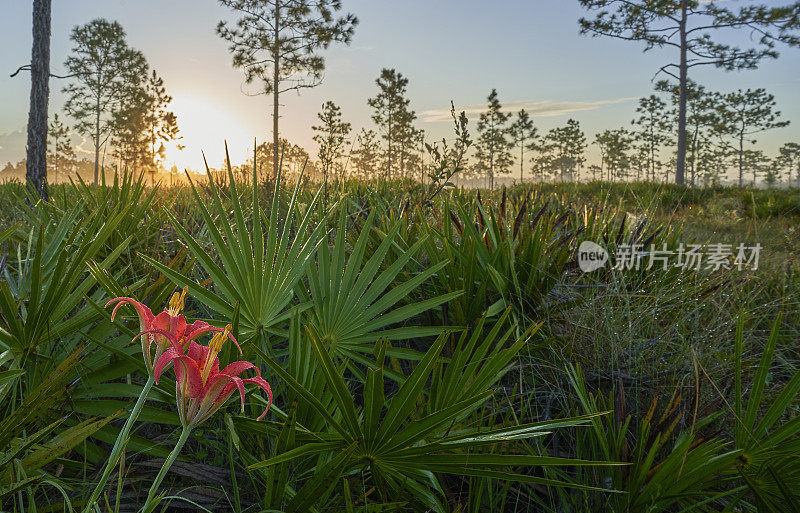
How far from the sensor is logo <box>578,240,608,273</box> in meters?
2.40

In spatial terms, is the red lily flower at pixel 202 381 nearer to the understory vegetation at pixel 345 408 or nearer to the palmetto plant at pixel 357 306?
the understory vegetation at pixel 345 408

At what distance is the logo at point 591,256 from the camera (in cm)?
240

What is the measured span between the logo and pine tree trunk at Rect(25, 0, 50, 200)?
9808 mm

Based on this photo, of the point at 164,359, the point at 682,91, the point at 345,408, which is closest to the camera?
the point at 164,359

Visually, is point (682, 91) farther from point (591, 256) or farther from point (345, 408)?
point (345, 408)

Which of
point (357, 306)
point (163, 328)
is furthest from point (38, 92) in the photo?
point (163, 328)

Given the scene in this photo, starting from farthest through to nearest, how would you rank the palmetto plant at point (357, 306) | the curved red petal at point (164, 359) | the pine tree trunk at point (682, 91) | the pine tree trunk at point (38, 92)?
the pine tree trunk at point (682, 91) < the pine tree trunk at point (38, 92) < the palmetto plant at point (357, 306) < the curved red petal at point (164, 359)

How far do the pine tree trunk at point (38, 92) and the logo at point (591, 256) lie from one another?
32.2 feet

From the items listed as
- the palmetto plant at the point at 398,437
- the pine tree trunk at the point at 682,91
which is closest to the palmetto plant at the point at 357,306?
the palmetto plant at the point at 398,437

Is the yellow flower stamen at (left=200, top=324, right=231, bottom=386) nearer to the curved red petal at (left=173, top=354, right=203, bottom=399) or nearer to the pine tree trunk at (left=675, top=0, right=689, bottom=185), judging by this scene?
the curved red petal at (left=173, top=354, right=203, bottom=399)

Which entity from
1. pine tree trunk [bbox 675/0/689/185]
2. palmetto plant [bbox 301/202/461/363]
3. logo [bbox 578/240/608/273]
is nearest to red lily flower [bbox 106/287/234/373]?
palmetto plant [bbox 301/202/461/363]

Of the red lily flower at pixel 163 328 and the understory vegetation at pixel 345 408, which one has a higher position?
the red lily flower at pixel 163 328

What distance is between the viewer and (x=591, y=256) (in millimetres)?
2518

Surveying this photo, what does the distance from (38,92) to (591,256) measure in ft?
34.4
